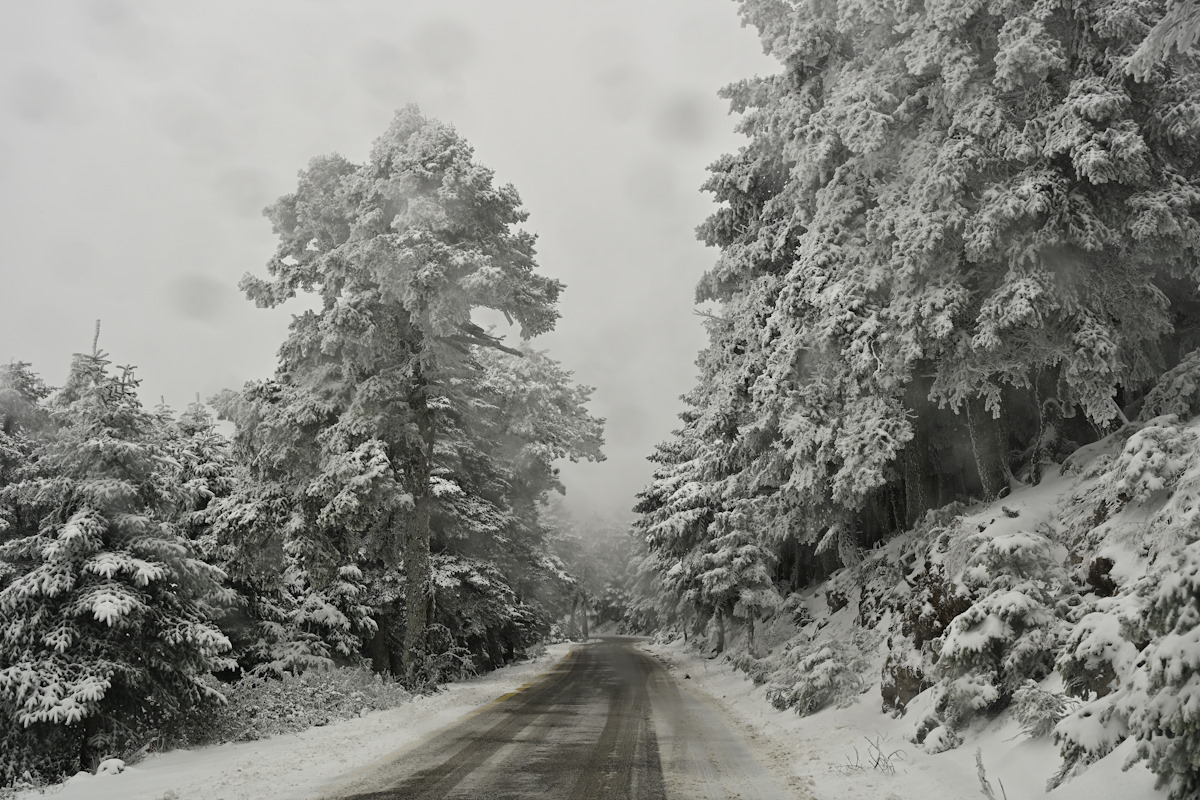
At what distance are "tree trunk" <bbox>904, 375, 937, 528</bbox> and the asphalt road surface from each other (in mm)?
6117

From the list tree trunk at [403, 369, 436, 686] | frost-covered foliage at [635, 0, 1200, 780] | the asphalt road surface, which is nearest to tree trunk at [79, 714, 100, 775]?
the asphalt road surface

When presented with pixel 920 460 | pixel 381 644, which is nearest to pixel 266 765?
pixel 381 644

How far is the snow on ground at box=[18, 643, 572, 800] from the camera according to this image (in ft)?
23.0

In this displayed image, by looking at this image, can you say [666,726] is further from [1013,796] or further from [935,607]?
[1013,796]

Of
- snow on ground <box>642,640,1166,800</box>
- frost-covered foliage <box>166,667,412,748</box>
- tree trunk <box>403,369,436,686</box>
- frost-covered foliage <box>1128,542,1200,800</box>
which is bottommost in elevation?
snow on ground <box>642,640,1166,800</box>

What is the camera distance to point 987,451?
41.4ft

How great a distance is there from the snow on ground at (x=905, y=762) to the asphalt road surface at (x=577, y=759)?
1.86 ft

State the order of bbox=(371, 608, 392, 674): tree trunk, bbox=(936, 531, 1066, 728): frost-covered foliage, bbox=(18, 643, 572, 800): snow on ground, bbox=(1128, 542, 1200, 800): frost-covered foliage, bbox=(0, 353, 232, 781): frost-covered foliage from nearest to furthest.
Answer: bbox=(1128, 542, 1200, 800): frost-covered foliage
bbox=(18, 643, 572, 800): snow on ground
bbox=(936, 531, 1066, 728): frost-covered foliage
bbox=(0, 353, 232, 781): frost-covered foliage
bbox=(371, 608, 392, 674): tree trunk

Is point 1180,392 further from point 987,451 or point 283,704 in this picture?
point 283,704

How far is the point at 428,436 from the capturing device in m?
17.7

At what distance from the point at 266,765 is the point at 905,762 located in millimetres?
7365

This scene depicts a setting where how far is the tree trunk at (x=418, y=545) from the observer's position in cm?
1650

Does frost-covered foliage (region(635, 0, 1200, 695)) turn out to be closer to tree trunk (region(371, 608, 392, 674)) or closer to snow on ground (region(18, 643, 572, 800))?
snow on ground (region(18, 643, 572, 800))

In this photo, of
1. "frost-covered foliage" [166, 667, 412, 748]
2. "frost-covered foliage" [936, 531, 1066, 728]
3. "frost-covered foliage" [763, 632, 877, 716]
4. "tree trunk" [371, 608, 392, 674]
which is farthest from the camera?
"tree trunk" [371, 608, 392, 674]
